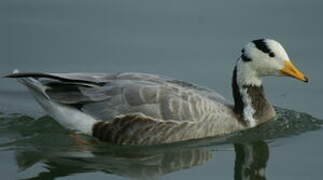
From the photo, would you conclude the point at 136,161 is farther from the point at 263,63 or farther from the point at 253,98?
the point at 263,63

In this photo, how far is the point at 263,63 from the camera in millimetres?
9859

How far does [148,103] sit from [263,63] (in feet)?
5.47

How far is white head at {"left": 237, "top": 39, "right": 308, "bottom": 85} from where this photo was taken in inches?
383

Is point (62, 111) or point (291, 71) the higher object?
point (291, 71)

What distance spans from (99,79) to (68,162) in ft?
Answer: 4.55

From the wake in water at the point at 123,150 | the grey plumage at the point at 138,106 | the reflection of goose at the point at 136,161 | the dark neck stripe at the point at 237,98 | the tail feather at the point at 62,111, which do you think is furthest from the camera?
the dark neck stripe at the point at 237,98

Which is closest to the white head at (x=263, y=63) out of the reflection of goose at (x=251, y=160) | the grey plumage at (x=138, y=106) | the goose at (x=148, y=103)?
the goose at (x=148, y=103)

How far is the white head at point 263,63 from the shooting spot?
9727 mm

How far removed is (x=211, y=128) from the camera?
31.5 feet

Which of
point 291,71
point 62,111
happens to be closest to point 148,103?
point 62,111

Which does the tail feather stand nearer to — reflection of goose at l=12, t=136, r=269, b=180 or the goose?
the goose

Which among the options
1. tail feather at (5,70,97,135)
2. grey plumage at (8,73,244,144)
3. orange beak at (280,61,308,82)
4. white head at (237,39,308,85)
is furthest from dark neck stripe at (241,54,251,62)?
tail feather at (5,70,97,135)

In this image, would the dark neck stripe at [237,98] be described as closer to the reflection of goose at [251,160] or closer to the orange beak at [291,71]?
the reflection of goose at [251,160]

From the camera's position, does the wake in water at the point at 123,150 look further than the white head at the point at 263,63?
No
